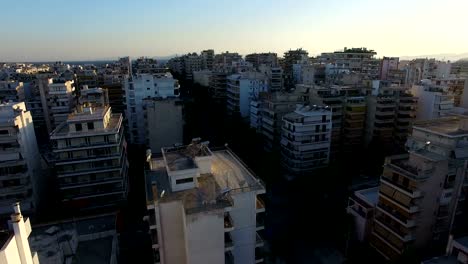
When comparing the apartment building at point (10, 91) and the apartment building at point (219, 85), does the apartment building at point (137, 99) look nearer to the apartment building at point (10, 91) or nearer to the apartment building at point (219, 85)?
the apartment building at point (219, 85)

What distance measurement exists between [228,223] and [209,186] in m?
2.67

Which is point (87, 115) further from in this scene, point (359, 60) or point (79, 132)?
point (359, 60)

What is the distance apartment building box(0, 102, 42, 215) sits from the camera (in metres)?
30.4

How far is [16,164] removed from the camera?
1215 inches

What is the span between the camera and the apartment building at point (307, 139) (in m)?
40.5

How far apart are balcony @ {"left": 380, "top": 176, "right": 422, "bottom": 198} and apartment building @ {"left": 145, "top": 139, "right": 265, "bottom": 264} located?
1122 cm

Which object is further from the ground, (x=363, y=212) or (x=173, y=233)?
(x=173, y=233)

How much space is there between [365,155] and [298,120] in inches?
534

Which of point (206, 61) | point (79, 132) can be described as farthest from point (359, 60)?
point (79, 132)

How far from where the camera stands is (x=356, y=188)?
4047cm

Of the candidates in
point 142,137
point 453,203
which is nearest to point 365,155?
point 453,203

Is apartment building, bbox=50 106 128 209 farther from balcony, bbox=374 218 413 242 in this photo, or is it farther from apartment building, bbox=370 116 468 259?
apartment building, bbox=370 116 468 259

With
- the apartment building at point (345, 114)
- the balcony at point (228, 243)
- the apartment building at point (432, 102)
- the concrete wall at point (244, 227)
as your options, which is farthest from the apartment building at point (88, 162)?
the apartment building at point (432, 102)

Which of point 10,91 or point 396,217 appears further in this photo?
point 10,91
